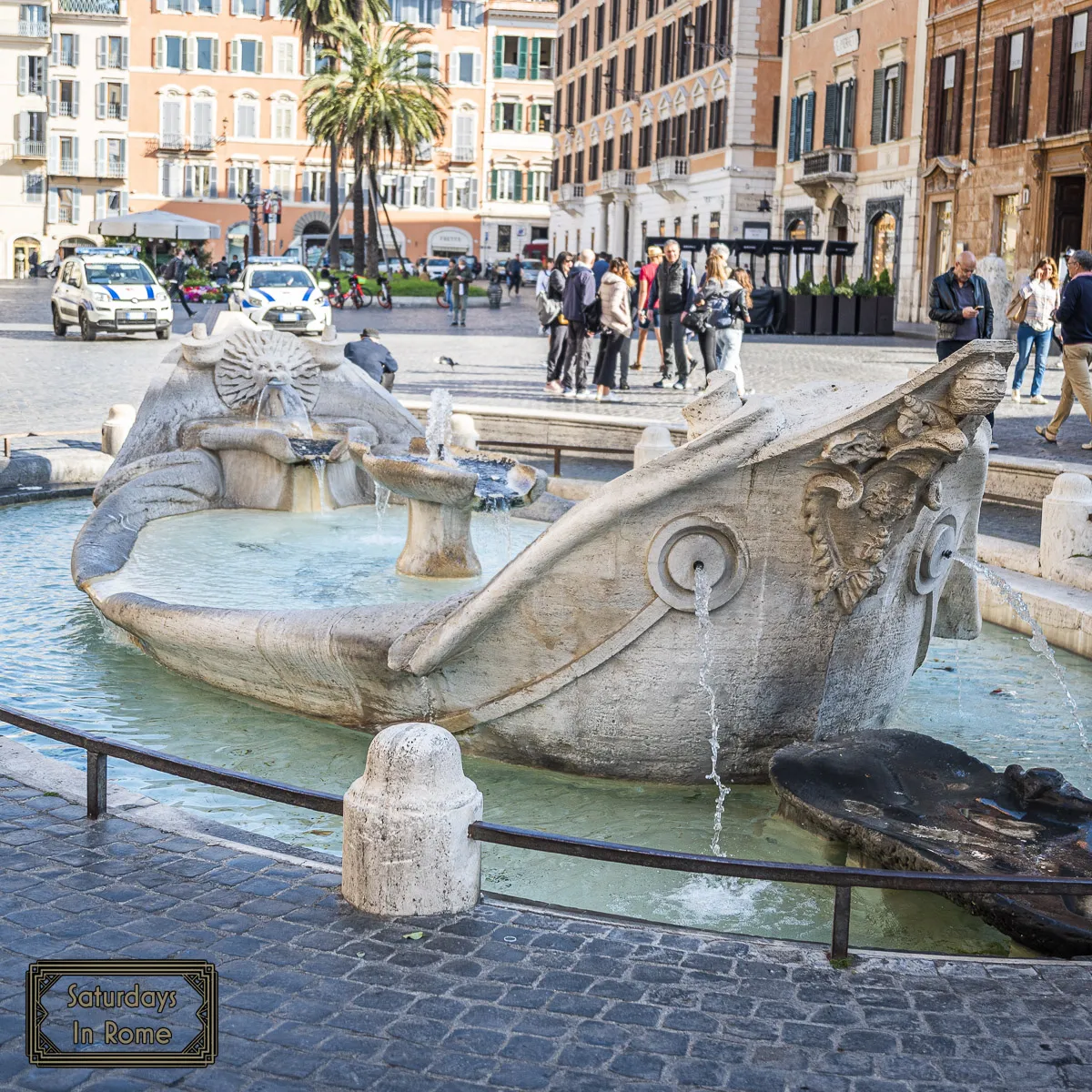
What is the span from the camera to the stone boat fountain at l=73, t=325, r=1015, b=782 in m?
4.75

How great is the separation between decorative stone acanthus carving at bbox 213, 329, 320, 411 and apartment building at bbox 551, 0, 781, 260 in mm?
37319

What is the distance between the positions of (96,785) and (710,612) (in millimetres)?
1910

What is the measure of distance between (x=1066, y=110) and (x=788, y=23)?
15.7 meters

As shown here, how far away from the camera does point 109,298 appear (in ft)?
89.4

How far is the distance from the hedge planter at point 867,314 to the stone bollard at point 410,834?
2930 centimetres

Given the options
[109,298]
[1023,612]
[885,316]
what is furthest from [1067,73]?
[1023,612]

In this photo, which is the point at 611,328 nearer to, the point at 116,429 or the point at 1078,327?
the point at 1078,327

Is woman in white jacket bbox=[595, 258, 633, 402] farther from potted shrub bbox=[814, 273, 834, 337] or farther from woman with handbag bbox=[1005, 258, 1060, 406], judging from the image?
potted shrub bbox=[814, 273, 834, 337]

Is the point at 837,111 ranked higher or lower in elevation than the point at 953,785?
higher

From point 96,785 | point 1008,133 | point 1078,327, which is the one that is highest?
point 1008,133

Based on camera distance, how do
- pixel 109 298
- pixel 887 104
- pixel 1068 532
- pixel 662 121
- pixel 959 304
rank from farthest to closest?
pixel 662 121
pixel 887 104
pixel 109 298
pixel 959 304
pixel 1068 532

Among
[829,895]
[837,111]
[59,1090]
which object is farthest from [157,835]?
[837,111]

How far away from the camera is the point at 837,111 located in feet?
137

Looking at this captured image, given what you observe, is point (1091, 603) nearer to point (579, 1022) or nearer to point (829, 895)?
point (829, 895)
